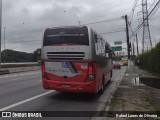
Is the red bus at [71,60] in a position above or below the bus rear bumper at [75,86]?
above

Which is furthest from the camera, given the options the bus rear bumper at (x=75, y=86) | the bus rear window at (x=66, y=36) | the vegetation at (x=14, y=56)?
the vegetation at (x=14, y=56)

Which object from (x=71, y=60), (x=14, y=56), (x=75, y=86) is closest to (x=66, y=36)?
(x=71, y=60)

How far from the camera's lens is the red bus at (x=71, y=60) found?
500 inches

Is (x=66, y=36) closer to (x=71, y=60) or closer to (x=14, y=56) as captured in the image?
(x=71, y=60)

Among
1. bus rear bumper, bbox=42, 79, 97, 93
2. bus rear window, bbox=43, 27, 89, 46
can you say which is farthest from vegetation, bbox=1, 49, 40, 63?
bus rear bumper, bbox=42, 79, 97, 93

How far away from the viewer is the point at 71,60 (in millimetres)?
12828

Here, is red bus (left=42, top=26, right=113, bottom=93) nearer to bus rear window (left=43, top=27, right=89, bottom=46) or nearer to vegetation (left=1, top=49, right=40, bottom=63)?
bus rear window (left=43, top=27, right=89, bottom=46)

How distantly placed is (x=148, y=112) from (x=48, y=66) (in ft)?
16.6

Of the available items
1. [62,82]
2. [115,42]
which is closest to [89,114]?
[62,82]

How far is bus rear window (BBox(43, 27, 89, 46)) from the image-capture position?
42.5 feet

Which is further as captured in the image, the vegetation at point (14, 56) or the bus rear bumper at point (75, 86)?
the vegetation at point (14, 56)

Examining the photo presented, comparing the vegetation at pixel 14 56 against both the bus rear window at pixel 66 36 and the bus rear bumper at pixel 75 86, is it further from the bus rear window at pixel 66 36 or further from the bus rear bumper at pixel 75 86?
the bus rear bumper at pixel 75 86

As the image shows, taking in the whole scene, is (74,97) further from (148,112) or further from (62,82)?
(148,112)

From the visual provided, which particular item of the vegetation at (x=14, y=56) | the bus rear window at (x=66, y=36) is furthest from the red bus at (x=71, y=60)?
the vegetation at (x=14, y=56)
